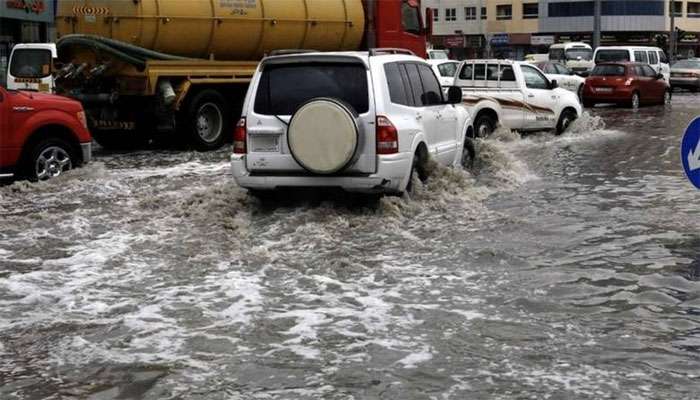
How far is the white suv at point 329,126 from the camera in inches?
353

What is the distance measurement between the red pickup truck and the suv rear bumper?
3.72 metres

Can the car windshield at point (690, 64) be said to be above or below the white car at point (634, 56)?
below

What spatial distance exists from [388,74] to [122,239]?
3329 mm

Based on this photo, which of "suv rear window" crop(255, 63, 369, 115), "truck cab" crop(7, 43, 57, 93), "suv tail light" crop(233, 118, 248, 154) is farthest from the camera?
"truck cab" crop(7, 43, 57, 93)

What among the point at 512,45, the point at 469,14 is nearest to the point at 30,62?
the point at 512,45

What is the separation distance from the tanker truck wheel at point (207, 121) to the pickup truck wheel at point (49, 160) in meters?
4.10

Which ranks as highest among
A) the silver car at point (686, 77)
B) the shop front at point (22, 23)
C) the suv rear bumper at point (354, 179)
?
the shop front at point (22, 23)

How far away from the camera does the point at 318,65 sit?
9.51 meters

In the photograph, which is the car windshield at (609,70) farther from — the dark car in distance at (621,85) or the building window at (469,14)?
the building window at (469,14)

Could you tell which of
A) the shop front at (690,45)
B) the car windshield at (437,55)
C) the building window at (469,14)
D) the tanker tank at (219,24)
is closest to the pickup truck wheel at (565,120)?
the tanker tank at (219,24)

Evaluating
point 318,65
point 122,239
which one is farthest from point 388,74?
point 122,239

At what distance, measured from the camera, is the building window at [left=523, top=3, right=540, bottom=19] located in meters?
92.4

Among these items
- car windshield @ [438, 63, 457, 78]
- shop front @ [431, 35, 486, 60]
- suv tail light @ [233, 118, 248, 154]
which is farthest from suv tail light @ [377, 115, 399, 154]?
shop front @ [431, 35, 486, 60]

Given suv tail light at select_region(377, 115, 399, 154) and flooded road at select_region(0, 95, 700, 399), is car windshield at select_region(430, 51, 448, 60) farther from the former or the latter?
suv tail light at select_region(377, 115, 399, 154)
